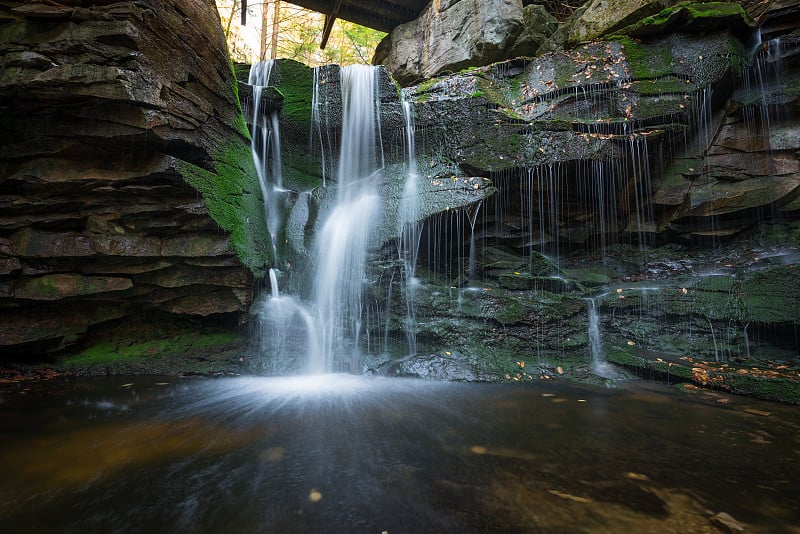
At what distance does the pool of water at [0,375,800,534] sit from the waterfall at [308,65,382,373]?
2.09 m

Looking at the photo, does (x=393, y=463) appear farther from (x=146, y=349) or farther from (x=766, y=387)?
(x=146, y=349)

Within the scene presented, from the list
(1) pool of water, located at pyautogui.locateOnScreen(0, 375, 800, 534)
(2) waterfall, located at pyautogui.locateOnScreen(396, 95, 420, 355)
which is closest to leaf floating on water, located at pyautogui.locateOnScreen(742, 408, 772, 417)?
(1) pool of water, located at pyautogui.locateOnScreen(0, 375, 800, 534)

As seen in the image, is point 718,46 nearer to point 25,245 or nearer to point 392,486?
point 392,486

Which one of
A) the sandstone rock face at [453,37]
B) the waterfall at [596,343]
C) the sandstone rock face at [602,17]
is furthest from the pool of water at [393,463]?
the sandstone rock face at [453,37]

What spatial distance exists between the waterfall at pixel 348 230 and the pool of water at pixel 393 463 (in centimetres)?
209

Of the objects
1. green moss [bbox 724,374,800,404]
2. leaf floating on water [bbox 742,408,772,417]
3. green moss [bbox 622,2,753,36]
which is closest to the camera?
leaf floating on water [bbox 742,408,772,417]

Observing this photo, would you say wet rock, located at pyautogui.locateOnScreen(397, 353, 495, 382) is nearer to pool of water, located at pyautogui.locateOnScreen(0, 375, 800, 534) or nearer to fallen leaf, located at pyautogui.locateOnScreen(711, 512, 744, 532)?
pool of water, located at pyautogui.locateOnScreen(0, 375, 800, 534)

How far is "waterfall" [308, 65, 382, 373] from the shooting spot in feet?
23.2

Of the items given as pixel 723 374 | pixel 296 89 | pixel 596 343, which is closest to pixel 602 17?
pixel 296 89

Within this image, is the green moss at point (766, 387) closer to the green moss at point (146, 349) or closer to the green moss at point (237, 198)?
the green moss at point (237, 198)

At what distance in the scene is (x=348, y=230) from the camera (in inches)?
327

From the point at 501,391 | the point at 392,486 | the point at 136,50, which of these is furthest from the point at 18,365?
the point at 501,391

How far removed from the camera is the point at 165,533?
2096mm

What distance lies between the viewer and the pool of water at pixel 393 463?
2.22m
